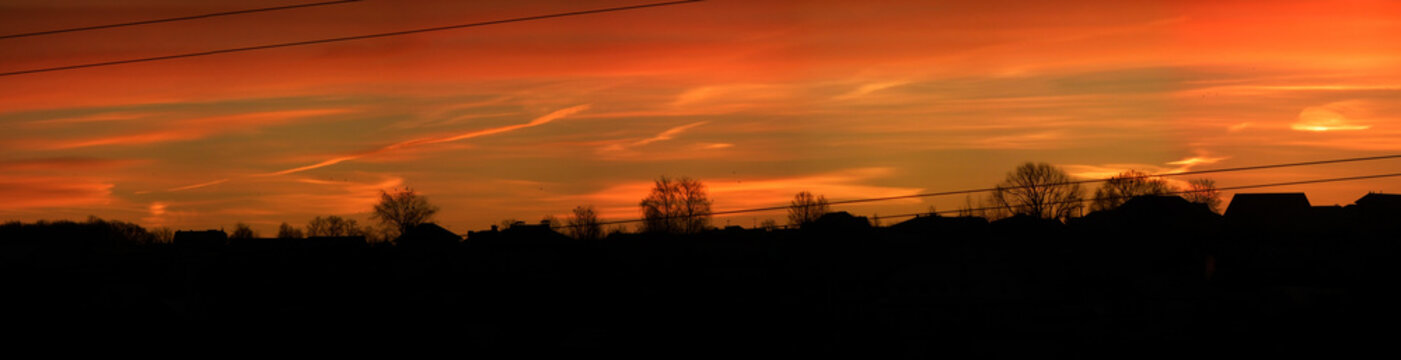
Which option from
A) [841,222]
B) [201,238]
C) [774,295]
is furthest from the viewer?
[201,238]

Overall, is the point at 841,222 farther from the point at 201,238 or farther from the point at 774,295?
the point at 201,238

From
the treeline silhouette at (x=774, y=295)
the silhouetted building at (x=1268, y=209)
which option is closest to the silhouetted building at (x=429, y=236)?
the treeline silhouette at (x=774, y=295)

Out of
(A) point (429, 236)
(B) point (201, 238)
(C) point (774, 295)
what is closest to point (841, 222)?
(A) point (429, 236)

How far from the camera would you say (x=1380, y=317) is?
41156mm

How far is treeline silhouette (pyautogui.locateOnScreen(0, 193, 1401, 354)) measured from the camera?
39656 mm

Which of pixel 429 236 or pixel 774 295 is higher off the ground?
pixel 429 236

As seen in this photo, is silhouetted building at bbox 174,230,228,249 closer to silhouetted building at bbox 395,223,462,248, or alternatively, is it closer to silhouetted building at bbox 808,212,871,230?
silhouetted building at bbox 395,223,462,248

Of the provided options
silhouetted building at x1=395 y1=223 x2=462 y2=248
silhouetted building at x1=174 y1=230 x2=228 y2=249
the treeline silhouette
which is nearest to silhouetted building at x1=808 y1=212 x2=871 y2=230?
the treeline silhouette

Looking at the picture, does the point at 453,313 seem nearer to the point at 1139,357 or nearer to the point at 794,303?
the point at 794,303

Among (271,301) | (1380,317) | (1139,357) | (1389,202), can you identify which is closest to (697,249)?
(271,301)

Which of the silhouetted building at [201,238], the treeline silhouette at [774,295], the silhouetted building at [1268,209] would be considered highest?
the silhouetted building at [201,238]

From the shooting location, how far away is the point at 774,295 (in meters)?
48.1

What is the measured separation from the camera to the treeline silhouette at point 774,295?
39656 mm

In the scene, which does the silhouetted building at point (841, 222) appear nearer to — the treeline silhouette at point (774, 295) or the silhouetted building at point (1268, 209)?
the treeline silhouette at point (774, 295)
